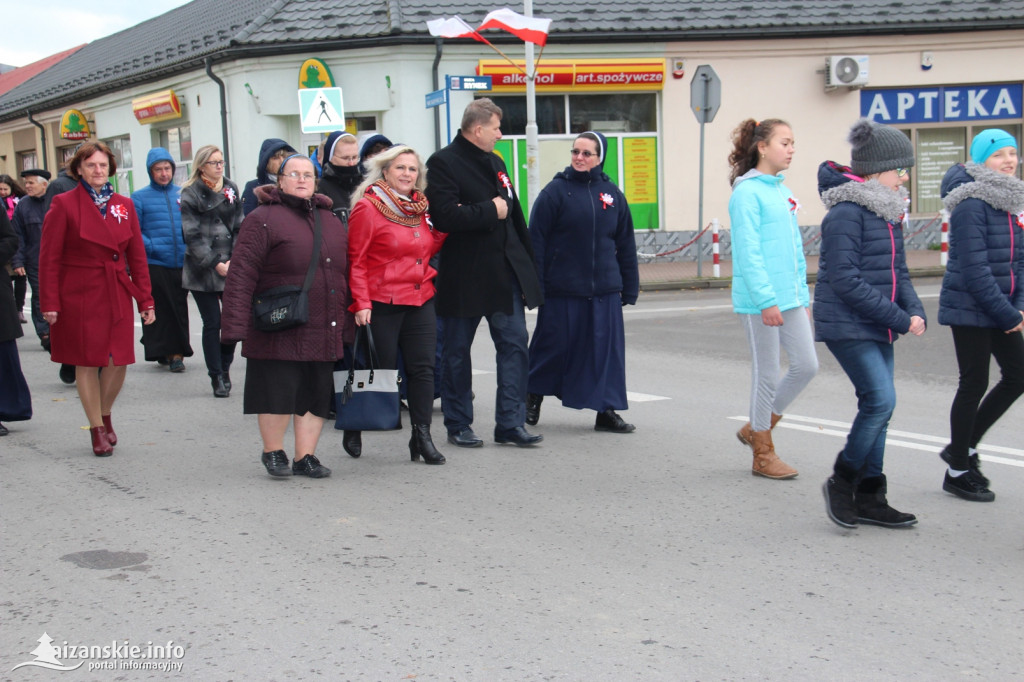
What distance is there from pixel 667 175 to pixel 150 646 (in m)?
19.6

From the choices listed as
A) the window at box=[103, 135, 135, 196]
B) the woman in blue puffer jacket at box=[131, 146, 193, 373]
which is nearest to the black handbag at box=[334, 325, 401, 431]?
the woman in blue puffer jacket at box=[131, 146, 193, 373]

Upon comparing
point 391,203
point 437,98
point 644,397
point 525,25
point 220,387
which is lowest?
point 644,397

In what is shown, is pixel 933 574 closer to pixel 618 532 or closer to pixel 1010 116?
pixel 618 532

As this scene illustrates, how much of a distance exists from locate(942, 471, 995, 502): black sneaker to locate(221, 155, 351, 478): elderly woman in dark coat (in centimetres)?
322

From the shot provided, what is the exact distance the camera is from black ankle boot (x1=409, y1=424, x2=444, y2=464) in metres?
6.44

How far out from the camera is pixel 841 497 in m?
4.93

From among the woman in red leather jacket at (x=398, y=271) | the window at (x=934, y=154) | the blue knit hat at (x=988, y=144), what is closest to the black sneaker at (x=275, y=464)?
the woman in red leather jacket at (x=398, y=271)

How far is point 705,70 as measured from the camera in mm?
18203

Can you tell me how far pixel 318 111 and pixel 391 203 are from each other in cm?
1051

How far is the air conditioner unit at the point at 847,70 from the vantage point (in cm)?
2186

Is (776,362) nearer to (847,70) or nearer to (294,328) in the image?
(294,328)

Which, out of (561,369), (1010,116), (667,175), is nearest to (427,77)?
(667,175)

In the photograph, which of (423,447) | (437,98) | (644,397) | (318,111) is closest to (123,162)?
(437,98)

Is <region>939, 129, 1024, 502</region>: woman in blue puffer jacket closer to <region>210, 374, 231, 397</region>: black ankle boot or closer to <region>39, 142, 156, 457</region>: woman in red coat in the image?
<region>39, 142, 156, 457</region>: woman in red coat
